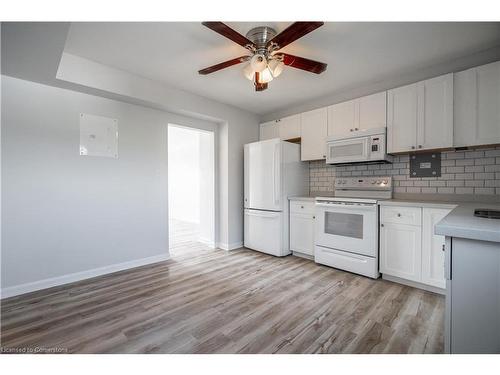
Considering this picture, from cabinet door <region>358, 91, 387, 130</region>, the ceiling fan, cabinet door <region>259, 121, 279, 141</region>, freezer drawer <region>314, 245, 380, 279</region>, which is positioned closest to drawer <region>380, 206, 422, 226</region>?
freezer drawer <region>314, 245, 380, 279</region>

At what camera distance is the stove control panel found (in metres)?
3.00

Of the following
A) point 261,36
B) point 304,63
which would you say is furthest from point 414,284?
point 261,36

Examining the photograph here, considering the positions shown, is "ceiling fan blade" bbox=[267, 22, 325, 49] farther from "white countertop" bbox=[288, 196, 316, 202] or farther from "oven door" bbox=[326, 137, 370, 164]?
"white countertop" bbox=[288, 196, 316, 202]

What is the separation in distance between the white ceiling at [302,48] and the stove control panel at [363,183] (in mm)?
1239

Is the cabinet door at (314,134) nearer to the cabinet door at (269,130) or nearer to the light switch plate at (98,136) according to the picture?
the cabinet door at (269,130)

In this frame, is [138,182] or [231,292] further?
[138,182]

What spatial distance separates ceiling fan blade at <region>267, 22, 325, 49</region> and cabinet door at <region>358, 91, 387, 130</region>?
5.50ft

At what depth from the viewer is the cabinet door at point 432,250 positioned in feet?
7.41

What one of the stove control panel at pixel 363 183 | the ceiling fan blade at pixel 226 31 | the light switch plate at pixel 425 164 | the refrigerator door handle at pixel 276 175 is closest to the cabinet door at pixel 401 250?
the stove control panel at pixel 363 183

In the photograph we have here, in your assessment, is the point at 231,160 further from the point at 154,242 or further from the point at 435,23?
the point at 435,23

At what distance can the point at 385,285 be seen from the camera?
252 cm
